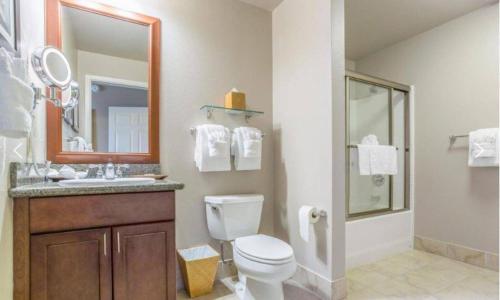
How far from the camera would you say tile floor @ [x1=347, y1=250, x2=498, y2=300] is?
188 centimetres

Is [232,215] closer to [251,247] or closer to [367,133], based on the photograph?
[251,247]

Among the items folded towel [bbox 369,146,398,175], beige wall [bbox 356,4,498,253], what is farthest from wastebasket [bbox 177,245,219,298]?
beige wall [bbox 356,4,498,253]

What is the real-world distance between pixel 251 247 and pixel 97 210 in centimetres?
90

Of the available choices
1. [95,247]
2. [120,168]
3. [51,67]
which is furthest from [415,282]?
[51,67]

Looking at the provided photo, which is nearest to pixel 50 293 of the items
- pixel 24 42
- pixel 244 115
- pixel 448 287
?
pixel 24 42

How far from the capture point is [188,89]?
2080mm

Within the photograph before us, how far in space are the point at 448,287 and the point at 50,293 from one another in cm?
Answer: 254

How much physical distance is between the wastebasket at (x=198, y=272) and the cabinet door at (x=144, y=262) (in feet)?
1.35

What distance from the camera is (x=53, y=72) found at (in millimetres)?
1467

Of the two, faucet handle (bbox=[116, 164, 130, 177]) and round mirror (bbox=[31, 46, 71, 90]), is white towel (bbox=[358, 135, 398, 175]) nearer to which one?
faucet handle (bbox=[116, 164, 130, 177])

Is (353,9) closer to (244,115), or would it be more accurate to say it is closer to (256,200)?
(244,115)

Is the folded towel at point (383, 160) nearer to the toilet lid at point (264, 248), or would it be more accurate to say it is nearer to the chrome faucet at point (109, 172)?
the toilet lid at point (264, 248)

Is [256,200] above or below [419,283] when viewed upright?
above

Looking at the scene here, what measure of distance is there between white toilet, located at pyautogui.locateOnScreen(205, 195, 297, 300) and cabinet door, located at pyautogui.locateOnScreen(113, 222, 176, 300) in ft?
1.48
